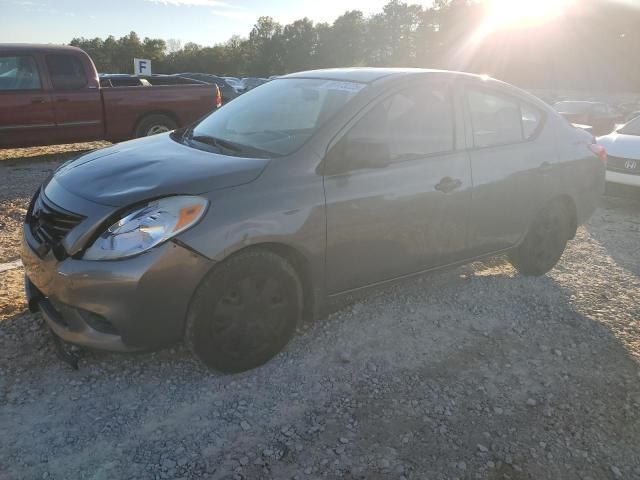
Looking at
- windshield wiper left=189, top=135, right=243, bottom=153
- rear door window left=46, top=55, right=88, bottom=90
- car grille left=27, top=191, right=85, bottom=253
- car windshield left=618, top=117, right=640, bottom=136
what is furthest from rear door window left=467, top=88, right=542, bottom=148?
rear door window left=46, top=55, right=88, bottom=90

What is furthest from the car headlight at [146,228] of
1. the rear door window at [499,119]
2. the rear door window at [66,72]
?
the rear door window at [66,72]

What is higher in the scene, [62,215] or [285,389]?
[62,215]

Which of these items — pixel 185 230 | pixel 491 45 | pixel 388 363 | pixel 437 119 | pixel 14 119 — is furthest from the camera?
pixel 491 45

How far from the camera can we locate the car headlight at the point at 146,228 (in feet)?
8.30

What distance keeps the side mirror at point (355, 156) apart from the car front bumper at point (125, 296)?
3.11ft

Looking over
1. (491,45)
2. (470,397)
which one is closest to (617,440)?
(470,397)

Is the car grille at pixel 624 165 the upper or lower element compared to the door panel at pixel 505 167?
lower

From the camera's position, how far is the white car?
7.57 m

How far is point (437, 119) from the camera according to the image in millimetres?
3584

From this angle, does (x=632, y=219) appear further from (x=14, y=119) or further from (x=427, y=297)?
(x=14, y=119)

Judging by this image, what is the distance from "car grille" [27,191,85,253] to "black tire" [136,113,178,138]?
21.1 ft

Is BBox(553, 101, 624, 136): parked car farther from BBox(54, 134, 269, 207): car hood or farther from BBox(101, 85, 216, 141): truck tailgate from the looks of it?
BBox(54, 134, 269, 207): car hood

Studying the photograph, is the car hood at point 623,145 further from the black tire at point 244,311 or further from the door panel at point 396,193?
the black tire at point 244,311

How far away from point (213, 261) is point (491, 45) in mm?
69089
